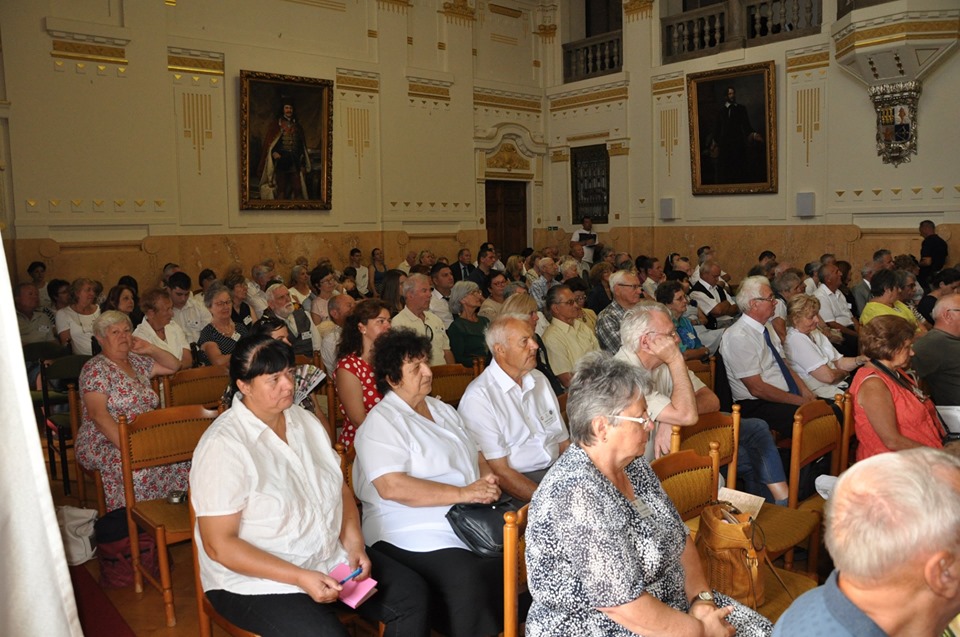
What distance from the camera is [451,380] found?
204 inches

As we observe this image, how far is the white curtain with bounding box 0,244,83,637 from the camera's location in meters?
1.18

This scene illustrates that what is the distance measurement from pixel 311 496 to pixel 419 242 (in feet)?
37.9

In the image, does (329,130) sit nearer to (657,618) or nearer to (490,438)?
(490,438)

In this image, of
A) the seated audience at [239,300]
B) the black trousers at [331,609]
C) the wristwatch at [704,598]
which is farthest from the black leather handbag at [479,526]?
the seated audience at [239,300]

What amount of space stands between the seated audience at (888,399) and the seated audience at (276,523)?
2.41 m

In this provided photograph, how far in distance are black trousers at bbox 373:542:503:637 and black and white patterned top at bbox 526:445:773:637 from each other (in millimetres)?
564

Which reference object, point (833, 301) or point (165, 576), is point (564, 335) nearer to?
point (165, 576)

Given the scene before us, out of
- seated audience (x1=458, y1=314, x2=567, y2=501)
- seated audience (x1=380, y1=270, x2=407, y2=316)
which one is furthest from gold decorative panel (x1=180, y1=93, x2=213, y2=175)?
seated audience (x1=458, y1=314, x2=567, y2=501)

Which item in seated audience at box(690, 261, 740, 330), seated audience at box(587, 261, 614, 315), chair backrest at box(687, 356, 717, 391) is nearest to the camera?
chair backrest at box(687, 356, 717, 391)

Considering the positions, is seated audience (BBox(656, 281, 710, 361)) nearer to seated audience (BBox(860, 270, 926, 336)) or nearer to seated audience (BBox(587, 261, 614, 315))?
seated audience (BBox(860, 270, 926, 336))

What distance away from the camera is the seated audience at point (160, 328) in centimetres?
599

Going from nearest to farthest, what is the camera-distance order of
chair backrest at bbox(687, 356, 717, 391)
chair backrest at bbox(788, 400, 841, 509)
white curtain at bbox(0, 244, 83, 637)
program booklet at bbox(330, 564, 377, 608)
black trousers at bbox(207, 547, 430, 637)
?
1. white curtain at bbox(0, 244, 83, 637)
2. black trousers at bbox(207, 547, 430, 637)
3. program booklet at bbox(330, 564, 377, 608)
4. chair backrest at bbox(788, 400, 841, 509)
5. chair backrest at bbox(687, 356, 717, 391)

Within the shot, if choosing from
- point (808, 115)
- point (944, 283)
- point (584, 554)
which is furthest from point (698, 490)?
point (808, 115)

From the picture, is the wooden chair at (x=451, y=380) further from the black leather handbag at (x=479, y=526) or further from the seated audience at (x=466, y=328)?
the black leather handbag at (x=479, y=526)
